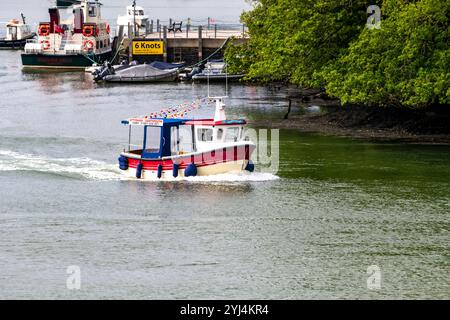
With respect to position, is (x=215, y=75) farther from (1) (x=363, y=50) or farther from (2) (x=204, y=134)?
(2) (x=204, y=134)

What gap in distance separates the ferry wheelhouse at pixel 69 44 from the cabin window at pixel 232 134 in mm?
68700

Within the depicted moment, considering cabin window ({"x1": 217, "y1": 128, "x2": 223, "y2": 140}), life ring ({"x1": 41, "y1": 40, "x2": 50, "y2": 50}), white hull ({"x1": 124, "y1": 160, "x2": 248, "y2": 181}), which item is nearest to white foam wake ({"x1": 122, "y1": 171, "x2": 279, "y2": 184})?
white hull ({"x1": 124, "y1": 160, "x2": 248, "y2": 181})

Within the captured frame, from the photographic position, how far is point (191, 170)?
48969 millimetres

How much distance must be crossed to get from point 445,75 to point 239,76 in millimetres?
44810

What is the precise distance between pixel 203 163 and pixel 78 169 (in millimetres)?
6791

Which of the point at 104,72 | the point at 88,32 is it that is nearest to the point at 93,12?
the point at 88,32

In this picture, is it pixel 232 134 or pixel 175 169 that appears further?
pixel 175 169

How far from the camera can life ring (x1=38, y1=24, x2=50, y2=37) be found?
388 ft

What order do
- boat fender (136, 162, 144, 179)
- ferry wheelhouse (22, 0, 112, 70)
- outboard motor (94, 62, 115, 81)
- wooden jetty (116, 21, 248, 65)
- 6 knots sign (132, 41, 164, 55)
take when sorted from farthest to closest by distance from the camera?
1. ferry wheelhouse (22, 0, 112, 70)
2. 6 knots sign (132, 41, 164, 55)
3. wooden jetty (116, 21, 248, 65)
4. outboard motor (94, 62, 115, 81)
5. boat fender (136, 162, 144, 179)

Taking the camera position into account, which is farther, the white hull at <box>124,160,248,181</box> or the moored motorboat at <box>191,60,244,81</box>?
the moored motorboat at <box>191,60,244,81</box>

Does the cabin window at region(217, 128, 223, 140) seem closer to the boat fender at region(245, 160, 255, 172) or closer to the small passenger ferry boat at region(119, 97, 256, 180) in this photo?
the small passenger ferry boat at region(119, 97, 256, 180)

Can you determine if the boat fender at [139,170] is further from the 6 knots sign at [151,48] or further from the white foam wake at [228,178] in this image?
the 6 knots sign at [151,48]

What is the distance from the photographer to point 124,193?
4719 centimetres

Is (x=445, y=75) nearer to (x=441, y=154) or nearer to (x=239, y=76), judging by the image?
(x=441, y=154)
